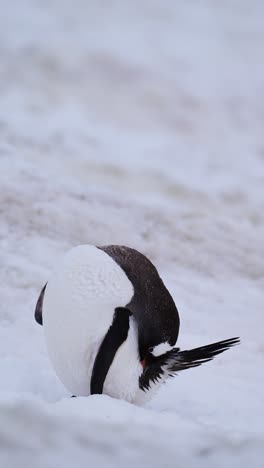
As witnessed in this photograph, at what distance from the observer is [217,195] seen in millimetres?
3816

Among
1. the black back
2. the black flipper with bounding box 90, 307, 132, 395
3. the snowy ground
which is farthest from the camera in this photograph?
the black back

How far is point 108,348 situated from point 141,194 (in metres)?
2.19

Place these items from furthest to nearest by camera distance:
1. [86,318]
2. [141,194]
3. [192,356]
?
[141,194], [192,356], [86,318]

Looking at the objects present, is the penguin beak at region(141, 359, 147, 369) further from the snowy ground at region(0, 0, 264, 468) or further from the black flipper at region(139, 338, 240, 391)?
the snowy ground at region(0, 0, 264, 468)

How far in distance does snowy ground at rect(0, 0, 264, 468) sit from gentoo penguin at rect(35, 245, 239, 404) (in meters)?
0.13

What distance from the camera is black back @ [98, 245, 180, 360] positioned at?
150 centimetres

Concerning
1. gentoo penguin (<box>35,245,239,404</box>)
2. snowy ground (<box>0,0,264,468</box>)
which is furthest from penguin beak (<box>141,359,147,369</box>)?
snowy ground (<box>0,0,264,468</box>)

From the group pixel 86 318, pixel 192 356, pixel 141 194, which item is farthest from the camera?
pixel 141 194

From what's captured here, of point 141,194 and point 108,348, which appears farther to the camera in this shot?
point 141,194

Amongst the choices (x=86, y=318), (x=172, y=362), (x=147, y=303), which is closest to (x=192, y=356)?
(x=172, y=362)

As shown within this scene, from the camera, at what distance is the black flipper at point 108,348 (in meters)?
1.40

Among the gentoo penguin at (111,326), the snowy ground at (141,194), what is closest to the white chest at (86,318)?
the gentoo penguin at (111,326)

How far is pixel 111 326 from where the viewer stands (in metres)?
1.41

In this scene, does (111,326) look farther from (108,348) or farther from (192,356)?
(192,356)
